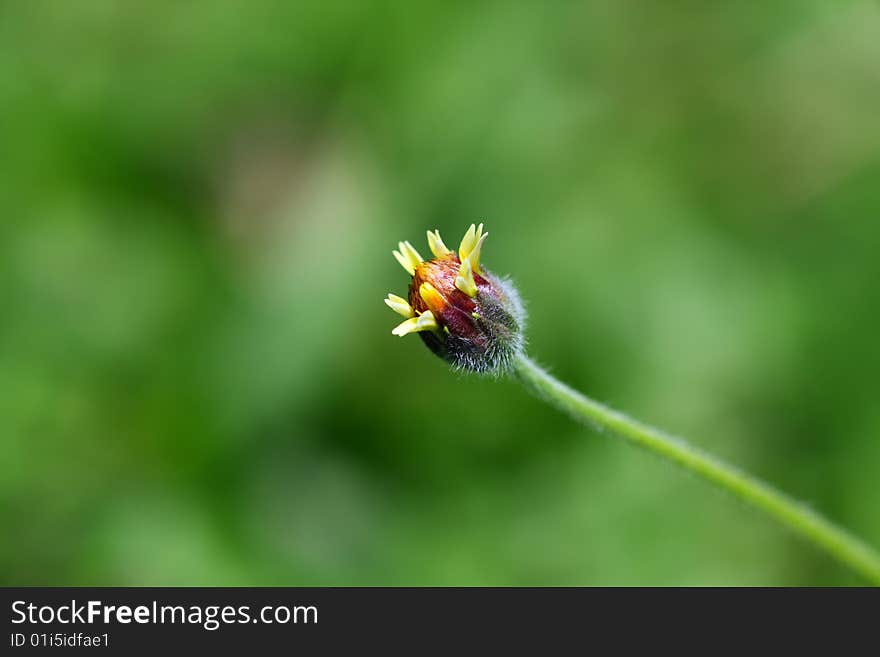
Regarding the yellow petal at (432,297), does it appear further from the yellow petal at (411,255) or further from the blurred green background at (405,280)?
the blurred green background at (405,280)

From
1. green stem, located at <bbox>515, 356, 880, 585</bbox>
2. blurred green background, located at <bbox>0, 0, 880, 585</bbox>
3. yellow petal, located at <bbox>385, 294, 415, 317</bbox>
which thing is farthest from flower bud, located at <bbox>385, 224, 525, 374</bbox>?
blurred green background, located at <bbox>0, 0, 880, 585</bbox>

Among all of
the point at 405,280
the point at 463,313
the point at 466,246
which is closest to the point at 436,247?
the point at 466,246

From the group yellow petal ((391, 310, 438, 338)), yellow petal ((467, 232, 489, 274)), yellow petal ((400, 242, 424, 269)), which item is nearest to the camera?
yellow petal ((391, 310, 438, 338))

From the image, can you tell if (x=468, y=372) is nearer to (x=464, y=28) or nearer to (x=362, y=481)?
(x=362, y=481)

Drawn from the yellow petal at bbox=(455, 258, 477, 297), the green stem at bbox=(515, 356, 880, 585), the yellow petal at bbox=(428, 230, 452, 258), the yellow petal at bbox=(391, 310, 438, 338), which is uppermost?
the yellow petal at bbox=(428, 230, 452, 258)

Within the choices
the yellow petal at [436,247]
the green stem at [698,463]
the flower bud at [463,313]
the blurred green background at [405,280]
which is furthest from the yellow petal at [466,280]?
the blurred green background at [405,280]

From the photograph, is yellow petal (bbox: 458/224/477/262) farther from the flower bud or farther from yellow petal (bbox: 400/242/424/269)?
yellow petal (bbox: 400/242/424/269)

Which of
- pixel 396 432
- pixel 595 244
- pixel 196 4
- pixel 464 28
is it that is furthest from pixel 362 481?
pixel 196 4
